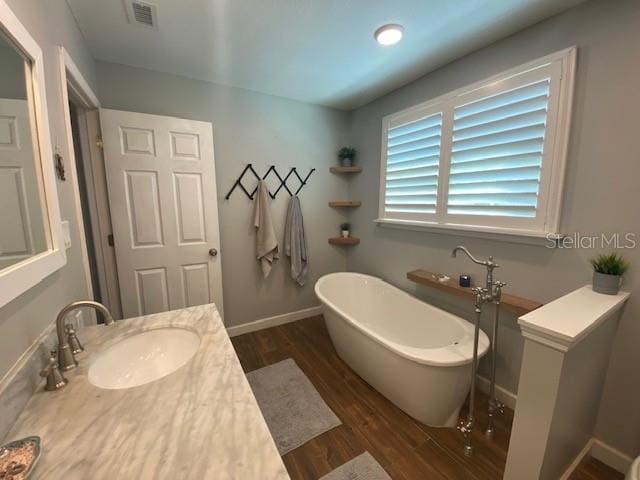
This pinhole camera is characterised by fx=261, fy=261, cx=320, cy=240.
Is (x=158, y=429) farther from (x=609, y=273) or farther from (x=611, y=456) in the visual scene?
(x=611, y=456)

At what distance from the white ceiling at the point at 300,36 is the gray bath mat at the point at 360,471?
247 centimetres

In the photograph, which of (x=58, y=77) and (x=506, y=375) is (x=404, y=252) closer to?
(x=506, y=375)

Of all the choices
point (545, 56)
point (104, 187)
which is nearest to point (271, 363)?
point (104, 187)

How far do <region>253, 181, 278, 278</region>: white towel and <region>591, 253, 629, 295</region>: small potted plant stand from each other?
2.32 m

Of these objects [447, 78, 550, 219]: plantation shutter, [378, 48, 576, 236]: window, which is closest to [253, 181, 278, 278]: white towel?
[378, 48, 576, 236]: window

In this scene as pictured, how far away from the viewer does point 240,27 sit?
1607 millimetres

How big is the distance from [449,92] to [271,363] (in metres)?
2.63

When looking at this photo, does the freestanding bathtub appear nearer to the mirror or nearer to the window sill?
the window sill

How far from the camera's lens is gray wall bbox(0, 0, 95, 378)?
2.37 ft

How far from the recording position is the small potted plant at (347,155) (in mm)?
2994

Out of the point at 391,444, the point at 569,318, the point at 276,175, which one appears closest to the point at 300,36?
the point at 276,175

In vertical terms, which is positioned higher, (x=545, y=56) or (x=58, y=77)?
(x=545, y=56)

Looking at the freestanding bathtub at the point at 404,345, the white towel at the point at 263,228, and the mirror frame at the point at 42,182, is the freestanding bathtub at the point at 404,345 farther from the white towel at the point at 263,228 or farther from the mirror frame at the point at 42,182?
the mirror frame at the point at 42,182

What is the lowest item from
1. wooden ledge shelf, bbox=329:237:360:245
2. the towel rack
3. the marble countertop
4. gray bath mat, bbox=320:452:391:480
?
gray bath mat, bbox=320:452:391:480
